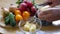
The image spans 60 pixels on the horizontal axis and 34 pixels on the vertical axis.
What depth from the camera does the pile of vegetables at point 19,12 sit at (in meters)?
0.96

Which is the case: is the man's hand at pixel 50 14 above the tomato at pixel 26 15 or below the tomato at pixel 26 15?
below

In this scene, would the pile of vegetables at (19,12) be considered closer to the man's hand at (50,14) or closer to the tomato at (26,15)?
the tomato at (26,15)

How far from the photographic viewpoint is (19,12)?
99 centimetres

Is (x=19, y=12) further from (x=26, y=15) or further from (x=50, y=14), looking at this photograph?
(x=50, y=14)

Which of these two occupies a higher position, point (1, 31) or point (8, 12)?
point (8, 12)

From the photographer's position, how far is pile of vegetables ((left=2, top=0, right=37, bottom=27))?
96 centimetres

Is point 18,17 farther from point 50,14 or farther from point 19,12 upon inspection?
point 50,14

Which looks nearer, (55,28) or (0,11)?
(55,28)

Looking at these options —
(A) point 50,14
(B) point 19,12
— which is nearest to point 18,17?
(B) point 19,12

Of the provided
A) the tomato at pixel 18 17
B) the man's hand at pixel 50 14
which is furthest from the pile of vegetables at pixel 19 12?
the man's hand at pixel 50 14

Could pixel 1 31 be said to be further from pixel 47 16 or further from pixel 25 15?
pixel 47 16

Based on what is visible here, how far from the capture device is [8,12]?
3.28 feet

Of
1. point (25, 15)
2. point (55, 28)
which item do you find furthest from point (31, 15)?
point (55, 28)

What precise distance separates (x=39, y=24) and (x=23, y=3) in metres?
0.19
